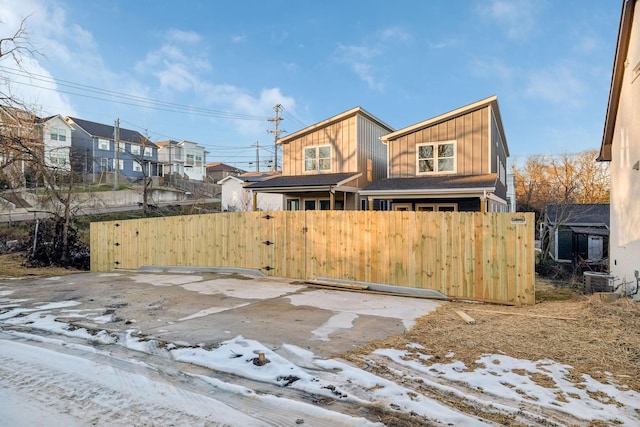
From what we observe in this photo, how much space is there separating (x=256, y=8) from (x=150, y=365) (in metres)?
15.9

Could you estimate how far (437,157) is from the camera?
14.8m

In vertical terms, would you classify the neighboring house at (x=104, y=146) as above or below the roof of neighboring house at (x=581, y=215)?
above

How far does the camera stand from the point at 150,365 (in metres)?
3.88

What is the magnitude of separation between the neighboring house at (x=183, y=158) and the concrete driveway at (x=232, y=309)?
139 feet

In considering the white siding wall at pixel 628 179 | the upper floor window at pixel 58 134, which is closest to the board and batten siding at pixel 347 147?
the white siding wall at pixel 628 179

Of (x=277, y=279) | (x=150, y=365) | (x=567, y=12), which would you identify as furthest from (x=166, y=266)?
(x=567, y=12)

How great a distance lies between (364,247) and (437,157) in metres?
7.87

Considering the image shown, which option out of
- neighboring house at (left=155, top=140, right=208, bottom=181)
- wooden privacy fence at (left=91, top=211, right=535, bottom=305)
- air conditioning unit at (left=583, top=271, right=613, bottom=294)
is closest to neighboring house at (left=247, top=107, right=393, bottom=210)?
wooden privacy fence at (left=91, top=211, right=535, bottom=305)

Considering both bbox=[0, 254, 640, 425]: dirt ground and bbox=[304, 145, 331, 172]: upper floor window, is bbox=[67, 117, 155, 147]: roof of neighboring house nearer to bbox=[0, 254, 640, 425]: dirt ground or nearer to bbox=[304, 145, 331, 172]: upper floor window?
bbox=[304, 145, 331, 172]: upper floor window

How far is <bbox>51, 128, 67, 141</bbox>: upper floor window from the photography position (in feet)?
120

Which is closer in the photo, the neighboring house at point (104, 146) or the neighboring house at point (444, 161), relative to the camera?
the neighboring house at point (444, 161)

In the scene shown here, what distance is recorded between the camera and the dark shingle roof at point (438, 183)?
12.7m

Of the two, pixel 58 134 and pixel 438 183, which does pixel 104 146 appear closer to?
pixel 58 134

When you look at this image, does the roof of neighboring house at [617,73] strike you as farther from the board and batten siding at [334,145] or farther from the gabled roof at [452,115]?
the board and batten siding at [334,145]
